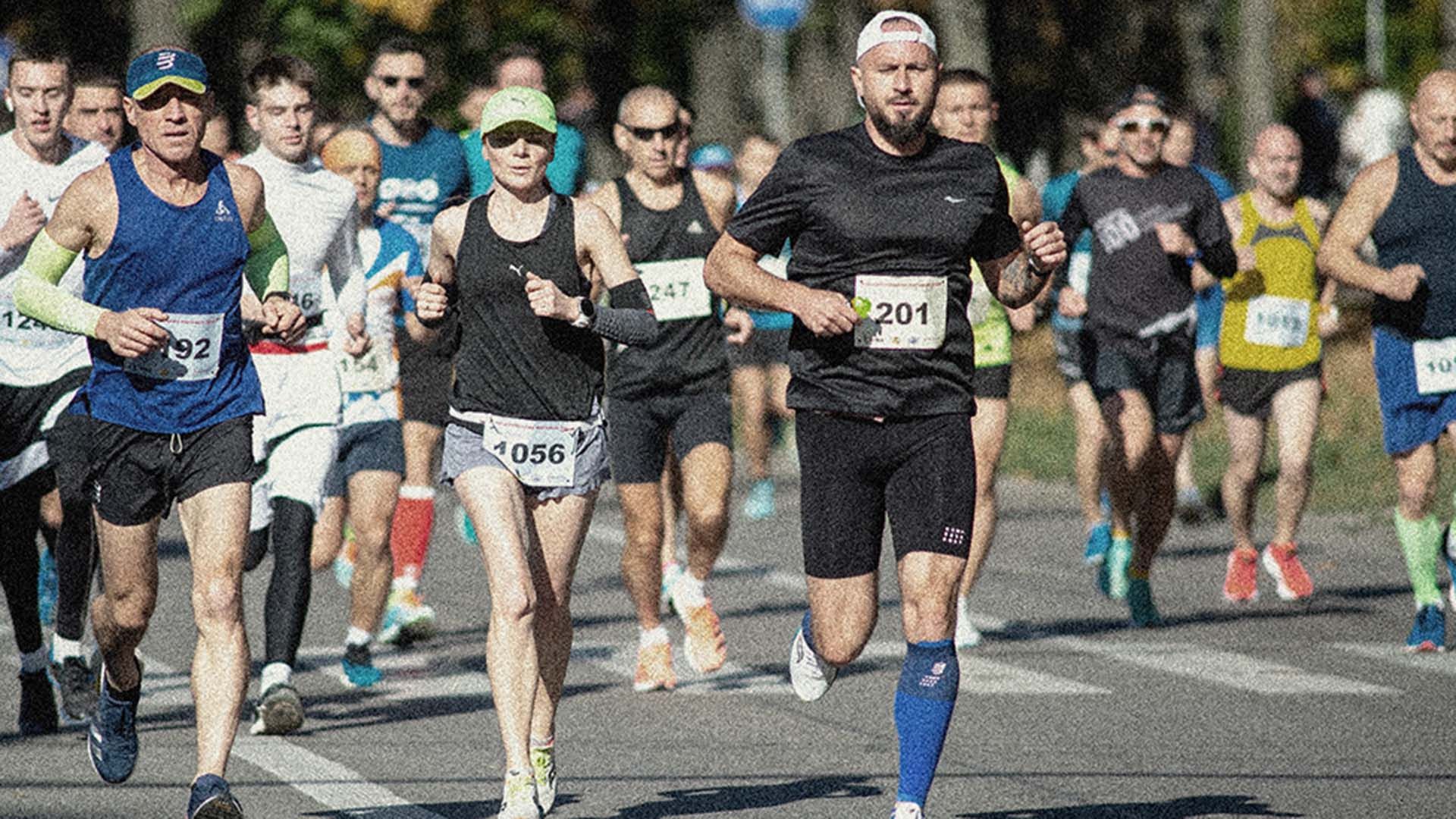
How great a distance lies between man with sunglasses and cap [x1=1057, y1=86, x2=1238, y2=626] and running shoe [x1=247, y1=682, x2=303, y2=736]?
431cm

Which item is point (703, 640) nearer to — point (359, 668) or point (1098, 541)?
point (359, 668)

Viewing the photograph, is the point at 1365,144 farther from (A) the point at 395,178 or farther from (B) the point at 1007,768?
(B) the point at 1007,768

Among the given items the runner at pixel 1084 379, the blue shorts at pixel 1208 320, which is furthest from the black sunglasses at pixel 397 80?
the blue shorts at pixel 1208 320

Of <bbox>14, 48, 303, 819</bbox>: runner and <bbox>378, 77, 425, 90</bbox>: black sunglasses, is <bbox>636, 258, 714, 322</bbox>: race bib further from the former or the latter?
<bbox>14, 48, 303, 819</bbox>: runner

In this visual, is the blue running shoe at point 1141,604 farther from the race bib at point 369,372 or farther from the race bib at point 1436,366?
the race bib at point 369,372

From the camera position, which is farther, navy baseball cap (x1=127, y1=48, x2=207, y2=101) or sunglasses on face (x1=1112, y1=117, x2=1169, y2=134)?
sunglasses on face (x1=1112, y1=117, x2=1169, y2=134)

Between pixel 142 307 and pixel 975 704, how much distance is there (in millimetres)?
3764

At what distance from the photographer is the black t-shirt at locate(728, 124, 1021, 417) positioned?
724 cm

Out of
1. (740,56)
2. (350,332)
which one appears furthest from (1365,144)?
(350,332)

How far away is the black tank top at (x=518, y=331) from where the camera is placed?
7.75 m

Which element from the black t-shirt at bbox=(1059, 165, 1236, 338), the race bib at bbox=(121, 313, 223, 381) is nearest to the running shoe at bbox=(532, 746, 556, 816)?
the race bib at bbox=(121, 313, 223, 381)

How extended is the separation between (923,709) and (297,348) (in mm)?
3500

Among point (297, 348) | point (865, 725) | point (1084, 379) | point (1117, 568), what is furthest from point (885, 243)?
point (1084, 379)

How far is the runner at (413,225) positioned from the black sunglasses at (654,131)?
1.50 m
